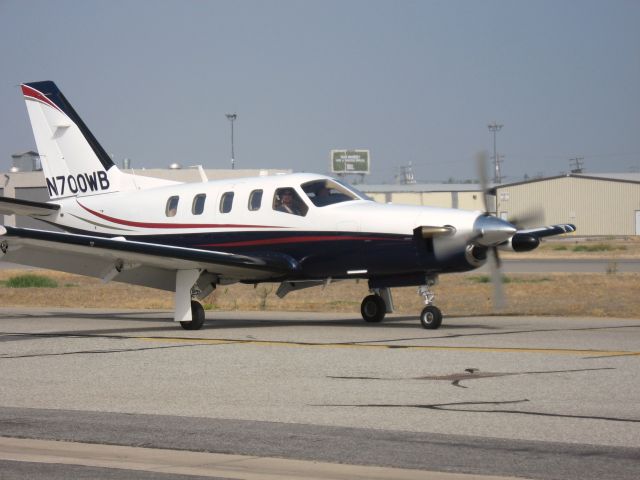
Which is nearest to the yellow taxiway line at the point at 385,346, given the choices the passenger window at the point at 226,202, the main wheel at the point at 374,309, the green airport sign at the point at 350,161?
the passenger window at the point at 226,202

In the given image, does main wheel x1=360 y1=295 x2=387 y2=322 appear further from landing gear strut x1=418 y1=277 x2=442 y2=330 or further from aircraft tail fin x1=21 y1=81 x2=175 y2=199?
aircraft tail fin x1=21 y1=81 x2=175 y2=199

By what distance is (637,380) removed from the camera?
1193 cm

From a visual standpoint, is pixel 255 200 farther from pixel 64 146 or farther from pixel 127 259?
pixel 64 146

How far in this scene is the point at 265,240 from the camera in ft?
66.1

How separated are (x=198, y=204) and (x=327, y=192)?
3122 mm

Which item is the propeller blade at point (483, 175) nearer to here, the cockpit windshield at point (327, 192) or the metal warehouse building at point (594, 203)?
the cockpit windshield at point (327, 192)

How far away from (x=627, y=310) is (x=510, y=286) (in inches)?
362

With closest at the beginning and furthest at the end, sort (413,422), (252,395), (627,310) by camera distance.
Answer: (413,422) < (252,395) < (627,310)

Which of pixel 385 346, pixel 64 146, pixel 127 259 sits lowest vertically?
pixel 385 346

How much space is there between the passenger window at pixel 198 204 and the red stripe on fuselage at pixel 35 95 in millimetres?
5101

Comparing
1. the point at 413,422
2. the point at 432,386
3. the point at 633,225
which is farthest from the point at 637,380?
the point at 633,225

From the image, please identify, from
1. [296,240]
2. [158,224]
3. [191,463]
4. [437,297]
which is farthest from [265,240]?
[191,463]

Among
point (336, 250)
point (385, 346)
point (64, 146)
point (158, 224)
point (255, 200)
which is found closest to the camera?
point (385, 346)

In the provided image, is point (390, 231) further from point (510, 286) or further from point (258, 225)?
point (510, 286)
